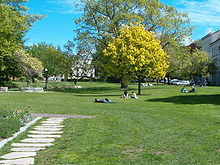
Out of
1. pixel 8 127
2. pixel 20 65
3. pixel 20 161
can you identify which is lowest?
pixel 20 161

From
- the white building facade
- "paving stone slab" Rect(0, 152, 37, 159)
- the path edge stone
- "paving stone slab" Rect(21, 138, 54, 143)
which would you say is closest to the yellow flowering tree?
the path edge stone

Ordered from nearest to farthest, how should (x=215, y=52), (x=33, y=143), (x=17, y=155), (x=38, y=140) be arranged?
1. (x=17, y=155)
2. (x=33, y=143)
3. (x=38, y=140)
4. (x=215, y=52)

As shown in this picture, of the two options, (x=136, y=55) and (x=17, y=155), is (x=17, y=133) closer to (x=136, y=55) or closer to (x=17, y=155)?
(x=17, y=155)

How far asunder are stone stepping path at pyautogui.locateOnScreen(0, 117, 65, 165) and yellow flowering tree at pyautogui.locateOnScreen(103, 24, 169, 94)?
2130cm

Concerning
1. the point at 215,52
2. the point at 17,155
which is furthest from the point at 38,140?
the point at 215,52

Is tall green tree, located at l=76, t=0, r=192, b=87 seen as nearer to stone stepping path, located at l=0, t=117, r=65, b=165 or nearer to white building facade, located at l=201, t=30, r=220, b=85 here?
white building facade, located at l=201, t=30, r=220, b=85

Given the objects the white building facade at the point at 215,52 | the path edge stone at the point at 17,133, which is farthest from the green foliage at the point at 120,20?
the path edge stone at the point at 17,133

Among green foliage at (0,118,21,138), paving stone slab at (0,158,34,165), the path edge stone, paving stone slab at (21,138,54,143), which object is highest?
green foliage at (0,118,21,138)

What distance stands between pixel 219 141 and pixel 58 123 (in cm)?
613

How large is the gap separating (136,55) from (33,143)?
2543 centimetres

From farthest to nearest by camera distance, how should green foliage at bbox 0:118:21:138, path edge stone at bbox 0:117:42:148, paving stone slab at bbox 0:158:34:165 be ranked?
green foliage at bbox 0:118:21:138 < path edge stone at bbox 0:117:42:148 < paving stone slab at bbox 0:158:34:165

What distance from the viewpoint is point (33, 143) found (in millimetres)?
8375

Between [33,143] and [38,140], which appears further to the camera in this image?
[38,140]

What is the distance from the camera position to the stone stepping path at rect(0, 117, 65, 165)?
21.7 ft
